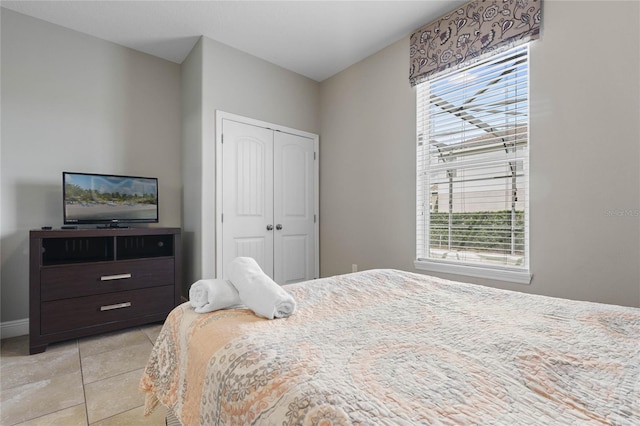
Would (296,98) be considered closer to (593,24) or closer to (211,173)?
(211,173)

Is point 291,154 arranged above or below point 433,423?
above

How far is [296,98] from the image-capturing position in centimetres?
365

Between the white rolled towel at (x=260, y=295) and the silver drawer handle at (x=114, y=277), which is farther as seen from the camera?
the silver drawer handle at (x=114, y=277)

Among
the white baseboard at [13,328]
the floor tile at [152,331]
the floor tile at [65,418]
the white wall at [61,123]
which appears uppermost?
the white wall at [61,123]

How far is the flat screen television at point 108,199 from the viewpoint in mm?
2553

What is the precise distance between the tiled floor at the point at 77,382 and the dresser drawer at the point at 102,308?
160mm

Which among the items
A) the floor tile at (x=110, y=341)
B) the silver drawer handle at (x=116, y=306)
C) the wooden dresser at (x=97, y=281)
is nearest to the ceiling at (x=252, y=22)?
the wooden dresser at (x=97, y=281)

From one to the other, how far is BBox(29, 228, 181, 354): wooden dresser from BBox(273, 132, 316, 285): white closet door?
1095 millimetres

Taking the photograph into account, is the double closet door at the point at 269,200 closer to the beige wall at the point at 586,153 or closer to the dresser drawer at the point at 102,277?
the dresser drawer at the point at 102,277

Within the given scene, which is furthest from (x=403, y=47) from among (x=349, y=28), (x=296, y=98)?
(x=296, y=98)

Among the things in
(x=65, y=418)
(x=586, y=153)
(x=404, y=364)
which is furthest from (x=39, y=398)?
(x=586, y=153)

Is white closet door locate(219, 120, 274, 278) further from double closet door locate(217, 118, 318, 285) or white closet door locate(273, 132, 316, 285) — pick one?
white closet door locate(273, 132, 316, 285)

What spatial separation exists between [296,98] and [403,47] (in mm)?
1336

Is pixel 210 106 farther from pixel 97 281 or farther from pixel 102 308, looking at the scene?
pixel 102 308
